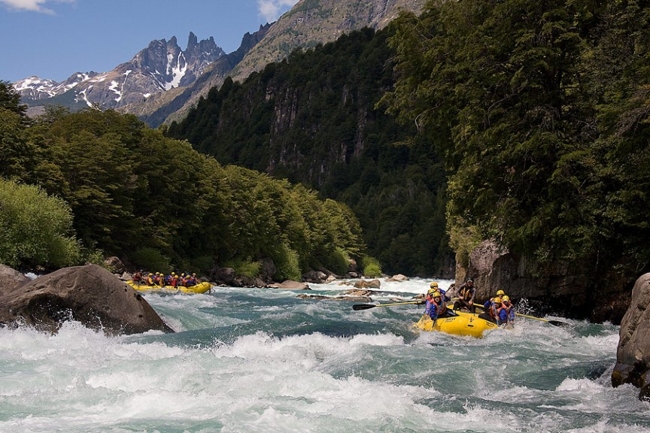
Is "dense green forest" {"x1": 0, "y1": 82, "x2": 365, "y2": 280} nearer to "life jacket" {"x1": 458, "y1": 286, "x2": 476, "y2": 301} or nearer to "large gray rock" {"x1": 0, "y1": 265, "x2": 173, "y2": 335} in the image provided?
"large gray rock" {"x1": 0, "y1": 265, "x2": 173, "y2": 335}

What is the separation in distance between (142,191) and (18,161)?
49.6 ft

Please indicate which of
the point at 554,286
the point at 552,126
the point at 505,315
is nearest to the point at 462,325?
the point at 505,315

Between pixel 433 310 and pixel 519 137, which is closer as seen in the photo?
pixel 433 310

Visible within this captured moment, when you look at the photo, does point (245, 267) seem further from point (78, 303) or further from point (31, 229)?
point (78, 303)

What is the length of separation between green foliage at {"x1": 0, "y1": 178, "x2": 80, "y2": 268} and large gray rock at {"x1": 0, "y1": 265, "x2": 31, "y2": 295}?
478 inches

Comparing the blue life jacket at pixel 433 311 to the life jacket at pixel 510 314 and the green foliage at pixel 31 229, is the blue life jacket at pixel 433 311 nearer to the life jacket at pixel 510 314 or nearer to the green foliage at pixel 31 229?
the life jacket at pixel 510 314

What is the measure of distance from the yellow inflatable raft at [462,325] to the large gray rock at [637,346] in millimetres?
5662

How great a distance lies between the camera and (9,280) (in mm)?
16422

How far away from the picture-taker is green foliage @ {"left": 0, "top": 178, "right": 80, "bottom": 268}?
2802cm

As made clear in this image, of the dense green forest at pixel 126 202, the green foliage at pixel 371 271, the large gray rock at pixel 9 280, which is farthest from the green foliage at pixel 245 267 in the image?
the green foliage at pixel 371 271

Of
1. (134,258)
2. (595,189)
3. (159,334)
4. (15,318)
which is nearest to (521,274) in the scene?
(595,189)

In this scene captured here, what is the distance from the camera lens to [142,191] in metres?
48.4

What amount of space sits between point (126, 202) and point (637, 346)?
127 ft

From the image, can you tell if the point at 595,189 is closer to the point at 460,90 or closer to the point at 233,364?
the point at 460,90
